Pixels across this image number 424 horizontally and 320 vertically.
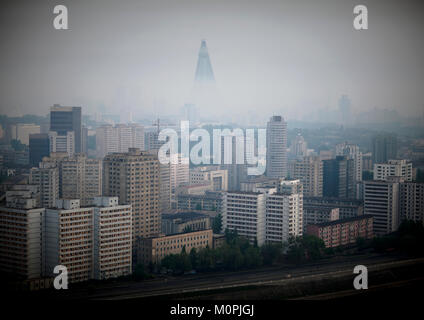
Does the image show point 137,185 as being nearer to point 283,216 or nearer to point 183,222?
point 183,222

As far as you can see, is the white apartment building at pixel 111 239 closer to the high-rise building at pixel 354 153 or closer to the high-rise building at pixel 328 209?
the high-rise building at pixel 328 209

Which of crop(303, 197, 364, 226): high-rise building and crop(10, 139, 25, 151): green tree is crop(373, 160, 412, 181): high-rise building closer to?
crop(303, 197, 364, 226): high-rise building

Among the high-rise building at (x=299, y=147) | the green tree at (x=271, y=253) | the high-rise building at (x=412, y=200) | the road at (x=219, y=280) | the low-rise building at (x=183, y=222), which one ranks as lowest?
the road at (x=219, y=280)

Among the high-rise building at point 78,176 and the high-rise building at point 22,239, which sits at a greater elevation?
the high-rise building at point 78,176

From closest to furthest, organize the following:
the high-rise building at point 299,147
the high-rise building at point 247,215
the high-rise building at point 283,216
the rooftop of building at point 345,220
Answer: the high-rise building at point 283,216, the high-rise building at point 247,215, the rooftop of building at point 345,220, the high-rise building at point 299,147

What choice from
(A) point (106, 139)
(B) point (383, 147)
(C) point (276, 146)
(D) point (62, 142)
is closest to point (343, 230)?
(B) point (383, 147)

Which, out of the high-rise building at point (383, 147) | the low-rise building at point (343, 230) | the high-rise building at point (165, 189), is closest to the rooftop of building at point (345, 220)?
the low-rise building at point (343, 230)
